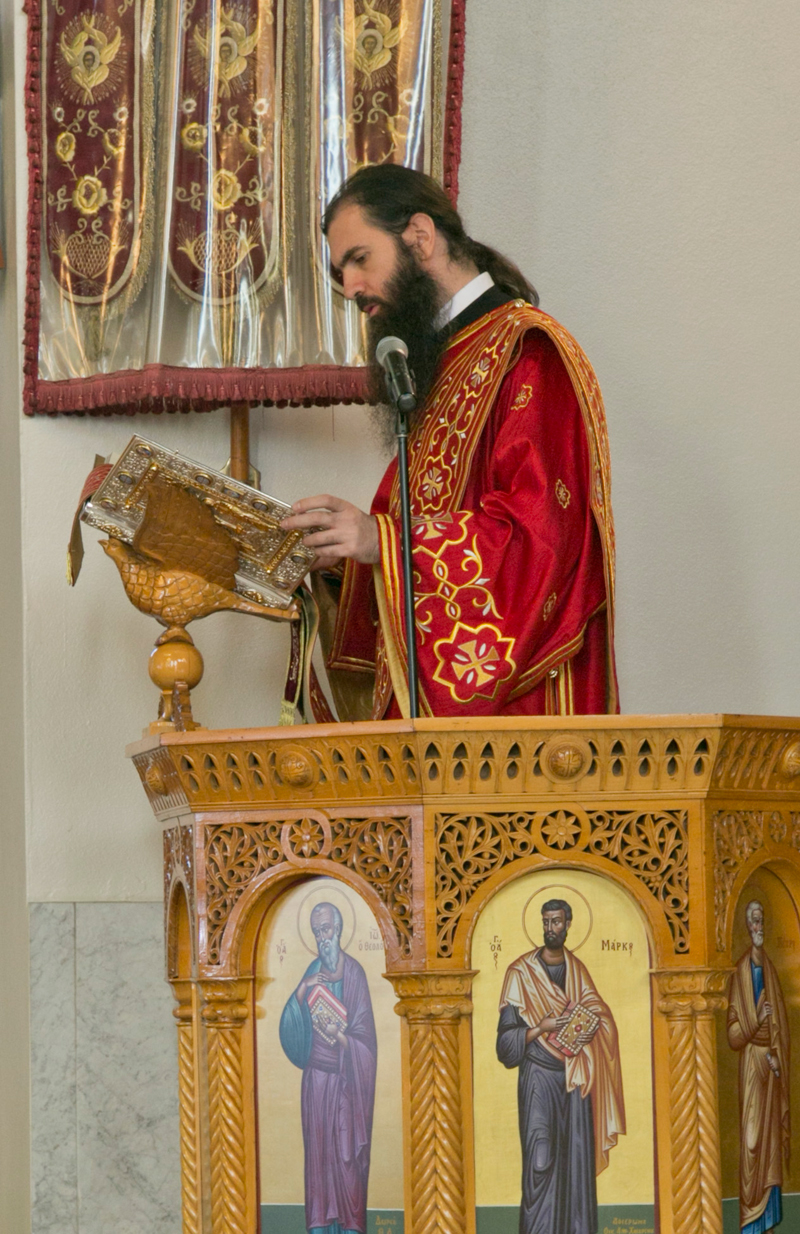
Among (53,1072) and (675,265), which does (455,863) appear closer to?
(53,1072)

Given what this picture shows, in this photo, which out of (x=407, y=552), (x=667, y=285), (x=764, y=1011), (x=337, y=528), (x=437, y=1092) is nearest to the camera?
(x=437, y=1092)

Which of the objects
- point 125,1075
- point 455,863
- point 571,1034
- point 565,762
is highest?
point 565,762

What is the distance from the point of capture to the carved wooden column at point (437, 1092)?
299 cm

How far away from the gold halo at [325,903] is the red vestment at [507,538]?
45cm

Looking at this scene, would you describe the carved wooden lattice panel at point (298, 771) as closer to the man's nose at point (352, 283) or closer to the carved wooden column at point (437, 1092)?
the carved wooden column at point (437, 1092)

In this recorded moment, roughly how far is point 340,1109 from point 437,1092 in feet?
0.71

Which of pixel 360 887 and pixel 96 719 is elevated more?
pixel 96 719

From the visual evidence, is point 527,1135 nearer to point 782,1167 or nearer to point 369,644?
point 782,1167

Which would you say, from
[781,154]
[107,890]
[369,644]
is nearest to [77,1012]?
[107,890]

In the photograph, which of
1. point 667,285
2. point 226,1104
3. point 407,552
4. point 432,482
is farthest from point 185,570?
point 667,285

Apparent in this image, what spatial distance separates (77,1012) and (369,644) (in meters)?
1.24

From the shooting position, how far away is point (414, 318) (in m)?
4.04

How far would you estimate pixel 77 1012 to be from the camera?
444cm

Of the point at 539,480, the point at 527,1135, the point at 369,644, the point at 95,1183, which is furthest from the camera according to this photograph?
the point at 95,1183
